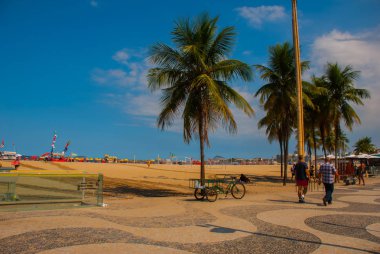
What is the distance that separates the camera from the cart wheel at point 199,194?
541 inches

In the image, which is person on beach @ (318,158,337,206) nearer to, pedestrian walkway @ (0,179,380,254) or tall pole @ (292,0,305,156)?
pedestrian walkway @ (0,179,380,254)

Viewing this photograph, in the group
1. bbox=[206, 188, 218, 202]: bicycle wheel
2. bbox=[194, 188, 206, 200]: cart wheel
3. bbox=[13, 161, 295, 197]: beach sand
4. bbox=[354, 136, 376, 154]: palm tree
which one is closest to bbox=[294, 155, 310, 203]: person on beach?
bbox=[206, 188, 218, 202]: bicycle wheel

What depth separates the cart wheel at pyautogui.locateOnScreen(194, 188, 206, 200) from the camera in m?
13.8

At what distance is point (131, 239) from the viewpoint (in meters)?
6.82

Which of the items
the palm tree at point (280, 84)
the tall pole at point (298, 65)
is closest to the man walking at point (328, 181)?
the tall pole at point (298, 65)

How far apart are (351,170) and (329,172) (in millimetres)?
20534

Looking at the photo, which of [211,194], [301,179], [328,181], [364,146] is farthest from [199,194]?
[364,146]

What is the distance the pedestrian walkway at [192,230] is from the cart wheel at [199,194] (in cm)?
230

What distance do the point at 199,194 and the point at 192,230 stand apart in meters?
6.98

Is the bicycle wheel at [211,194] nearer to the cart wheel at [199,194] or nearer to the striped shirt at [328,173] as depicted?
the cart wheel at [199,194]

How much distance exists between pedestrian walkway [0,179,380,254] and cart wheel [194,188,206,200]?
7.54 ft

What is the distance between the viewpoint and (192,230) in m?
7.74

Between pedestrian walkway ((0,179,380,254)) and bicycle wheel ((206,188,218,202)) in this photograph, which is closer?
pedestrian walkway ((0,179,380,254))

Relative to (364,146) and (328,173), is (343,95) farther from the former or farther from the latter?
(364,146)
